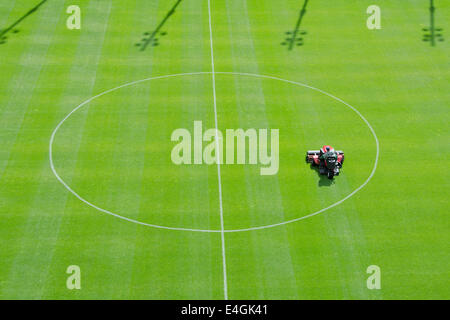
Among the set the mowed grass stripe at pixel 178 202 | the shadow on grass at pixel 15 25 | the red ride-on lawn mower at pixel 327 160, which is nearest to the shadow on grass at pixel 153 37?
the mowed grass stripe at pixel 178 202

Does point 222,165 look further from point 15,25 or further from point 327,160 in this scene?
point 15,25

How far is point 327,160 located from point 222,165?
5.34m

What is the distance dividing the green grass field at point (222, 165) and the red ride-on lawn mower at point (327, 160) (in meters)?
0.43

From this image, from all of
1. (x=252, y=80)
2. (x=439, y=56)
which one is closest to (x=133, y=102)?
(x=252, y=80)

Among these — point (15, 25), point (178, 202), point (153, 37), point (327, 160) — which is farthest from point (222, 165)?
point (15, 25)

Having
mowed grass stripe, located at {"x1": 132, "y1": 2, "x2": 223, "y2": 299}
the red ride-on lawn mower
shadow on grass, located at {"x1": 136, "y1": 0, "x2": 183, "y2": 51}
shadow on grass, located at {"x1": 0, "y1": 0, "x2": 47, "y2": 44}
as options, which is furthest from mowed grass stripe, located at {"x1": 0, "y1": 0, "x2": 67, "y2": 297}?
the red ride-on lawn mower

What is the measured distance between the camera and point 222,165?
32.1m

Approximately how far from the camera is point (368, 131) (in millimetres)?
34375

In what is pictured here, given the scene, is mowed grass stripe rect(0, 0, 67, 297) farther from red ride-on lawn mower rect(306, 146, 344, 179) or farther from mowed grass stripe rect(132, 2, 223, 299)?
red ride-on lawn mower rect(306, 146, 344, 179)

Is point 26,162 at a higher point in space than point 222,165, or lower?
higher

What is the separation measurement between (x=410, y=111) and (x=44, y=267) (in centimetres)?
2193

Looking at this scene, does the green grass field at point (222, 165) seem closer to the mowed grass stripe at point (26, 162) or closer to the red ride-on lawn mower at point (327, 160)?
the mowed grass stripe at point (26, 162)

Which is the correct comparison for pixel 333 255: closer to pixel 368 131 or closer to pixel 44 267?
pixel 368 131

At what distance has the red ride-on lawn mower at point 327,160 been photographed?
101ft
